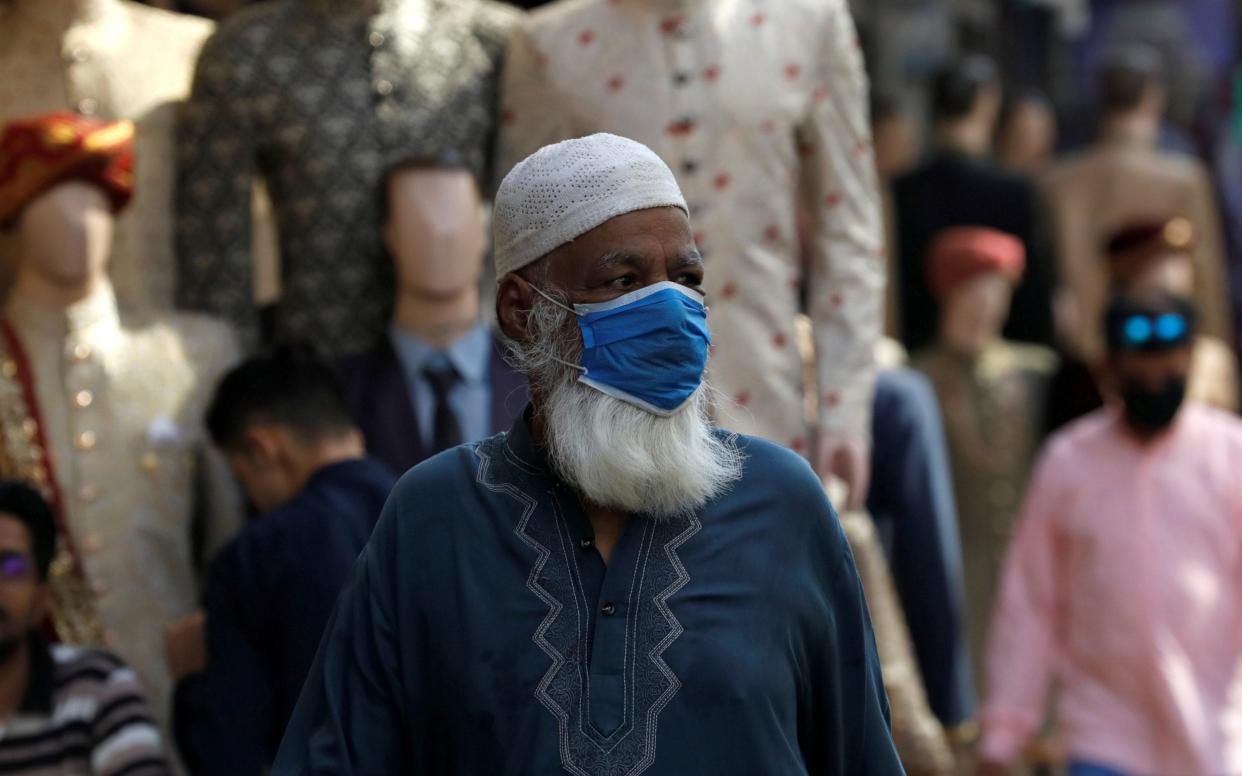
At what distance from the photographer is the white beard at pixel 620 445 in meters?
3.37

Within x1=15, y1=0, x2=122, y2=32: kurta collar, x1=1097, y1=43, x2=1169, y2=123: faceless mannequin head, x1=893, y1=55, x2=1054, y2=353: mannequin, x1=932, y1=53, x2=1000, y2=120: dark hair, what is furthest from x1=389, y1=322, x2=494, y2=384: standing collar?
x1=1097, y1=43, x2=1169, y2=123: faceless mannequin head

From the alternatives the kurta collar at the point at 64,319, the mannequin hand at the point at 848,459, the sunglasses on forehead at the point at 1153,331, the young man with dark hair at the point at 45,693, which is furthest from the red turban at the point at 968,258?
the young man with dark hair at the point at 45,693

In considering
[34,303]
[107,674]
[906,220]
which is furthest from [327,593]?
[906,220]

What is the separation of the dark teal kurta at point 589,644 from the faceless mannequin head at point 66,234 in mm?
2466

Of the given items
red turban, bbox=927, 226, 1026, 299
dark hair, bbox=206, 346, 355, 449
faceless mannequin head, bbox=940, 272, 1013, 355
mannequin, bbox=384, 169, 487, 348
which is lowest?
faceless mannequin head, bbox=940, 272, 1013, 355

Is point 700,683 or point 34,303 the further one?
point 34,303

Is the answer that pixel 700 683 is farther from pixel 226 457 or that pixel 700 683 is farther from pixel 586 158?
pixel 226 457

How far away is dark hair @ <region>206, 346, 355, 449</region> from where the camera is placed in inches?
209

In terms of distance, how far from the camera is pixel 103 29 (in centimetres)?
595

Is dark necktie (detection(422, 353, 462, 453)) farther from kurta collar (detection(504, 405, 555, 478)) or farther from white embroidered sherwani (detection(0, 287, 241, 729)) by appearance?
kurta collar (detection(504, 405, 555, 478))

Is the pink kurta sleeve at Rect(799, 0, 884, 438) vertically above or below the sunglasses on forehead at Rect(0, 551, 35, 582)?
above

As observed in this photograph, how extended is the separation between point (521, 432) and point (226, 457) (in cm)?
218

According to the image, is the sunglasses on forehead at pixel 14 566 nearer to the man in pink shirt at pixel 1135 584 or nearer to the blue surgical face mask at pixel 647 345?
the blue surgical face mask at pixel 647 345

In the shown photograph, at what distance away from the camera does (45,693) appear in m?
5.21
